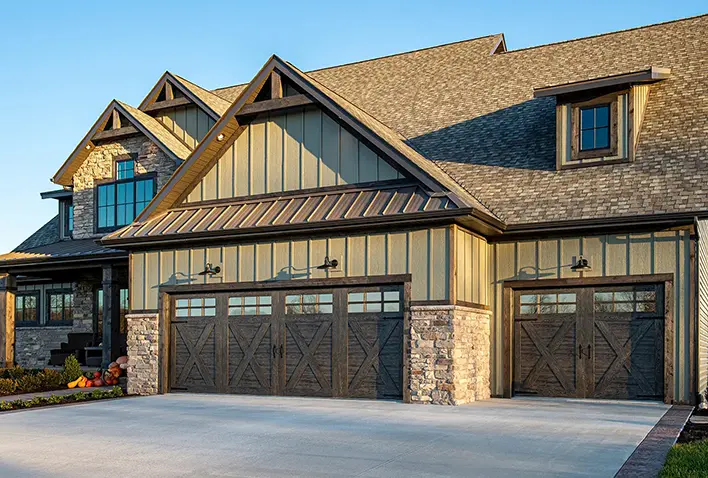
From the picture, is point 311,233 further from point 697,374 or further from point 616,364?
point 697,374

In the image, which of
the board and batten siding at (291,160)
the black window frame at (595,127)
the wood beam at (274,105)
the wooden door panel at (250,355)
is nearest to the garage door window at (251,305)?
the wooden door panel at (250,355)

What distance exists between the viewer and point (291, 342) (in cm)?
1636

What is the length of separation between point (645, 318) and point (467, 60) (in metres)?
10.8

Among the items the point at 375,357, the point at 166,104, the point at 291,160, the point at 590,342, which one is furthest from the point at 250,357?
the point at 166,104

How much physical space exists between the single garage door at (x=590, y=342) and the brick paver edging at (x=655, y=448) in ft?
6.78

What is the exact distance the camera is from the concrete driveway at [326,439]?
822 centimetres

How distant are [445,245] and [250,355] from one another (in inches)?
195

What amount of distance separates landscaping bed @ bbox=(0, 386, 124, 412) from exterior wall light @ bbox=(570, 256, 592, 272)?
9.95 metres

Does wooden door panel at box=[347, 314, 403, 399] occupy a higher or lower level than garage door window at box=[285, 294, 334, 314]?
lower

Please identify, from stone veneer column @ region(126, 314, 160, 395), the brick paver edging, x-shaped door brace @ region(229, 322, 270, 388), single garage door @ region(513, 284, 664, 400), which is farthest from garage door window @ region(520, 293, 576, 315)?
stone veneer column @ region(126, 314, 160, 395)

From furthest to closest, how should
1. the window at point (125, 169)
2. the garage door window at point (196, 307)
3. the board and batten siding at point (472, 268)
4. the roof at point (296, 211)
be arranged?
the window at point (125, 169)
the garage door window at point (196, 307)
the roof at point (296, 211)
the board and batten siding at point (472, 268)

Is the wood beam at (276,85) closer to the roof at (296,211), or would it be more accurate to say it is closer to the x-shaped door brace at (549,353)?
the roof at (296,211)

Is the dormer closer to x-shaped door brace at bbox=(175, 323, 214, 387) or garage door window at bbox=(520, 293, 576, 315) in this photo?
garage door window at bbox=(520, 293, 576, 315)

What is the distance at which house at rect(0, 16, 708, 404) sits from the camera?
48.0 feet
